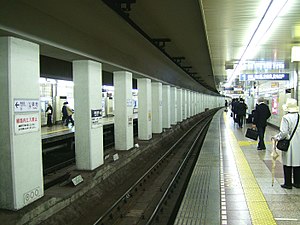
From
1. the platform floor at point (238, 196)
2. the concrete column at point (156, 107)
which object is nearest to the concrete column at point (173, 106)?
the concrete column at point (156, 107)

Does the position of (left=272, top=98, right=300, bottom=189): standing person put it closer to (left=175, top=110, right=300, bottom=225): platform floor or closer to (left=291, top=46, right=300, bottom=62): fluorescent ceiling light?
(left=175, top=110, right=300, bottom=225): platform floor

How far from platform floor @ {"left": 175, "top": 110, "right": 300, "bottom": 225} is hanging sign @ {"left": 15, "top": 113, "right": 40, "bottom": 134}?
8.03ft

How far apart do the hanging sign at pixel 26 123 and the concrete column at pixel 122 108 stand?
15.9 feet

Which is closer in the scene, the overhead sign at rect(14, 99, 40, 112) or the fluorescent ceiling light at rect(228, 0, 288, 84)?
the overhead sign at rect(14, 99, 40, 112)

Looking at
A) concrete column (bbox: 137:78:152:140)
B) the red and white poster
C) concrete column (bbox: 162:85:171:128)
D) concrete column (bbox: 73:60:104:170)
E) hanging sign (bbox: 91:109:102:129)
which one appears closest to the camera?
concrete column (bbox: 73:60:104:170)

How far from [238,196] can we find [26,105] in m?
3.45

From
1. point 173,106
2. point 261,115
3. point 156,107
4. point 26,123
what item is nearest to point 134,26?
point 26,123

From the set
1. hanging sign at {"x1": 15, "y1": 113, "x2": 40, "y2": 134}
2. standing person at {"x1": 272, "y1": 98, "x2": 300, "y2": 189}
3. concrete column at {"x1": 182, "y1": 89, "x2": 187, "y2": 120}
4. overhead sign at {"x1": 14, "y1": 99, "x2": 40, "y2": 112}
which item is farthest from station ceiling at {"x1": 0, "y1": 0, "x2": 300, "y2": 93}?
concrete column at {"x1": 182, "y1": 89, "x2": 187, "y2": 120}

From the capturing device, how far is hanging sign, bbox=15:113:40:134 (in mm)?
4490

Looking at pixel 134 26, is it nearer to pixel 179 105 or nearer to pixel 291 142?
pixel 291 142

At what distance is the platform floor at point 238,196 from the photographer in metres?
4.13

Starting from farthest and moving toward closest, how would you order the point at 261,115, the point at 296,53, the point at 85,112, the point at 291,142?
the point at 261,115, the point at 296,53, the point at 85,112, the point at 291,142

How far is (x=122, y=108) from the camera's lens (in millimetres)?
Result: 9797

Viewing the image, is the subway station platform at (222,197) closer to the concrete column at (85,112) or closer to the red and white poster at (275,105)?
the concrete column at (85,112)
